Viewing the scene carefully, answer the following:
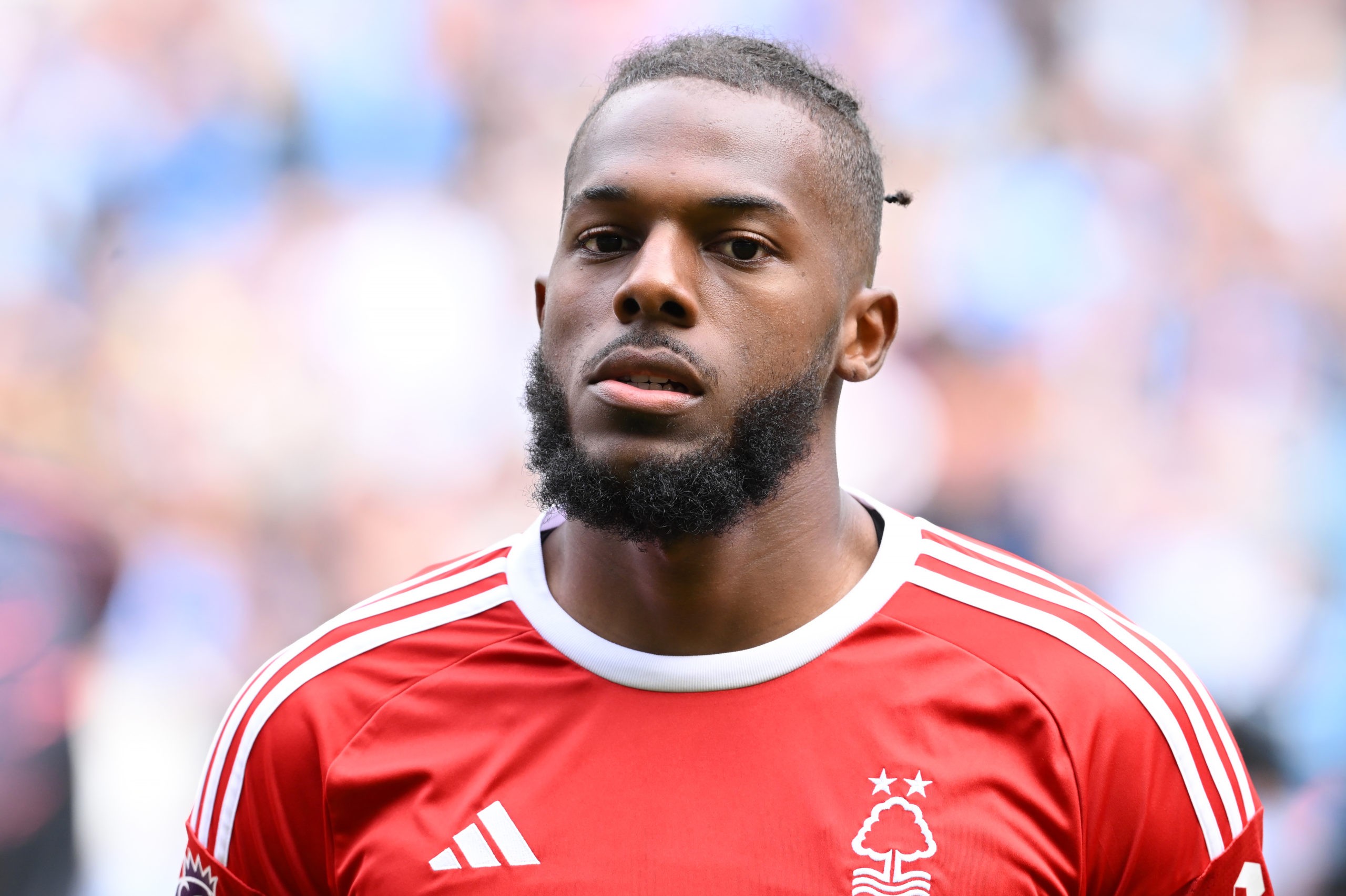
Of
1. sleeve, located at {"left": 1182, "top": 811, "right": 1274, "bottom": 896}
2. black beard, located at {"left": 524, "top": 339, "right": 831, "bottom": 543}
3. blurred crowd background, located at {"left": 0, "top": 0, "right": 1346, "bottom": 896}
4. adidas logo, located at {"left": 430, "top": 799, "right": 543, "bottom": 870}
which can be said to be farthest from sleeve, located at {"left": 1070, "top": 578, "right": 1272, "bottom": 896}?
blurred crowd background, located at {"left": 0, "top": 0, "right": 1346, "bottom": 896}

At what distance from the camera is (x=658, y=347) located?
1968 mm

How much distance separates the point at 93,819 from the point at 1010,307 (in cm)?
382

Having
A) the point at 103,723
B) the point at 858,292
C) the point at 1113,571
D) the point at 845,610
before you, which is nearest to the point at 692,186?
the point at 858,292

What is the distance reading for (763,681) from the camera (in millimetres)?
2082

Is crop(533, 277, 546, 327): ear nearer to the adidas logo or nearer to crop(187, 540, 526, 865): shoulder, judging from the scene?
crop(187, 540, 526, 865): shoulder

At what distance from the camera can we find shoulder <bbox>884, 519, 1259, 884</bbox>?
6.36ft

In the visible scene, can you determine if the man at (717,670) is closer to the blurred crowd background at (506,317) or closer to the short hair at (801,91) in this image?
the short hair at (801,91)

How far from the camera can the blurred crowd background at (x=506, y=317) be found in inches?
170

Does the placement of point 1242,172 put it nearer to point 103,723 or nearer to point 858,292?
point 858,292

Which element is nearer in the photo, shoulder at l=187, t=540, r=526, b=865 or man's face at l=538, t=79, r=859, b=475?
man's face at l=538, t=79, r=859, b=475

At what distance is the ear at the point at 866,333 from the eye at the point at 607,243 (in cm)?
45

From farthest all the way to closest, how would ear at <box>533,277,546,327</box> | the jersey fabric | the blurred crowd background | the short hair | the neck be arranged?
the blurred crowd background → ear at <box>533,277,546,327</box> → the short hair → the neck → the jersey fabric

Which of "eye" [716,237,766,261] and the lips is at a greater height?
"eye" [716,237,766,261]

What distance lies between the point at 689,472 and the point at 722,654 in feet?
1.18
